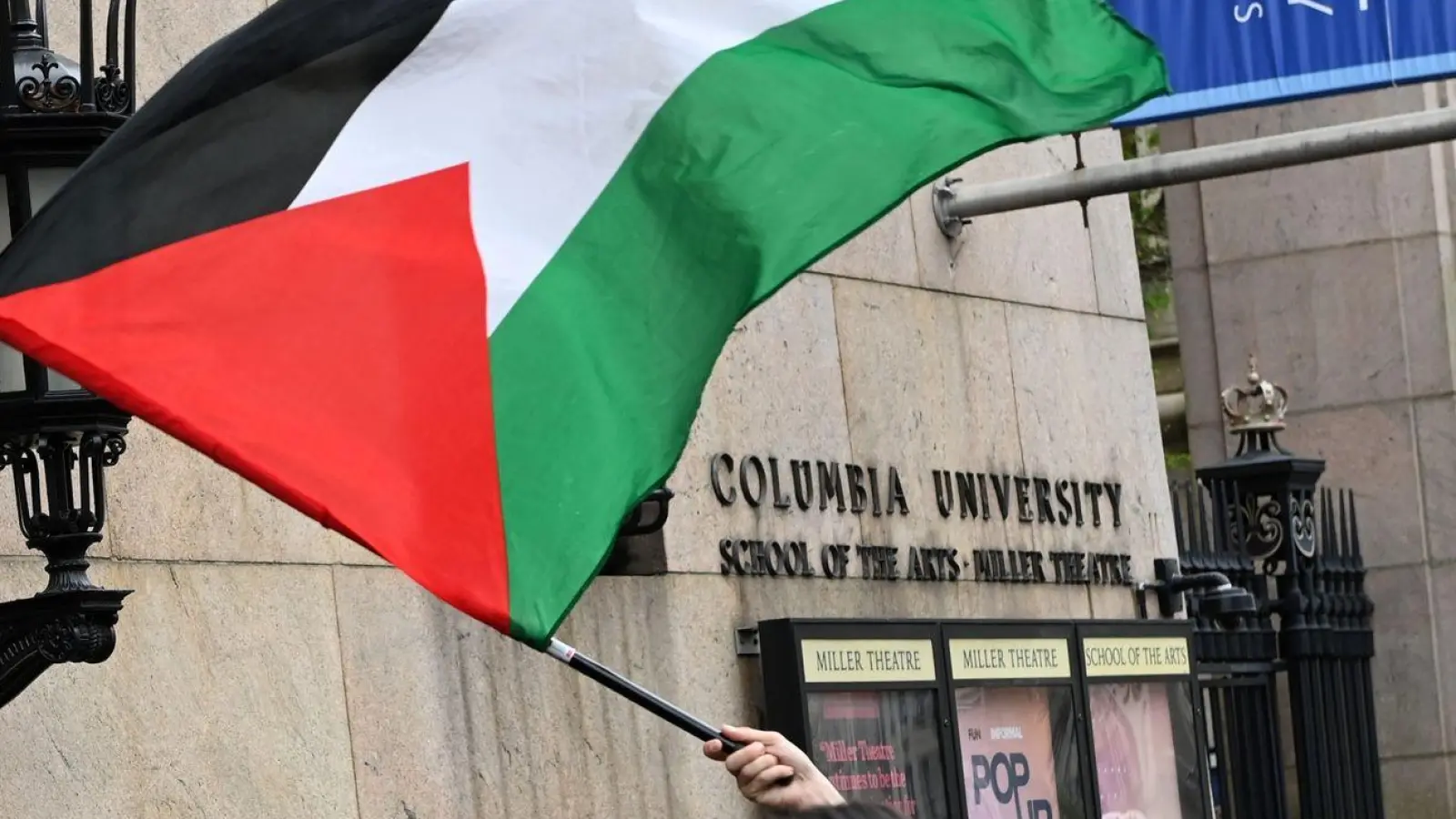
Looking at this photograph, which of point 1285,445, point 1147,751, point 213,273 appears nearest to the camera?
point 213,273

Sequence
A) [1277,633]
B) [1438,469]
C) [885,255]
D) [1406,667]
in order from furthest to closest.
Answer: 1. [1438,469]
2. [1406,667]
3. [1277,633]
4. [885,255]

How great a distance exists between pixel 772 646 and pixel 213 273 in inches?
175

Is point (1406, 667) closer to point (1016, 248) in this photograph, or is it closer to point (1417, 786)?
point (1417, 786)

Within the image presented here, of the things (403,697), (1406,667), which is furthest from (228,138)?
(1406,667)

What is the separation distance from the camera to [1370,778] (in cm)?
1454

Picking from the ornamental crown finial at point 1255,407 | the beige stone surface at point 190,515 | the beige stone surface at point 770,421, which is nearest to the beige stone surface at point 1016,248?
the beige stone surface at point 770,421

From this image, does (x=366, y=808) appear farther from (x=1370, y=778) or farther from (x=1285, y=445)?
(x=1285, y=445)

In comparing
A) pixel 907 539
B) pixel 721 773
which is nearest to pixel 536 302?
pixel 721 773

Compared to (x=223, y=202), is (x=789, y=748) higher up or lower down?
lower down

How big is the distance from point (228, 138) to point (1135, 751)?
675 cm

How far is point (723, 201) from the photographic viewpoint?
16.5 ft

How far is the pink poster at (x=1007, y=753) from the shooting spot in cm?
977

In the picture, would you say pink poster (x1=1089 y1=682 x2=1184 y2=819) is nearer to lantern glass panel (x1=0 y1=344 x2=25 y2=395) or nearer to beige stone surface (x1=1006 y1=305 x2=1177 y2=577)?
beige stone surface (x1=1006 y1=305 x2=1177 y2=577)

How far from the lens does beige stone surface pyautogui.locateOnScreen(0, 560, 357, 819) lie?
6.56 meters
